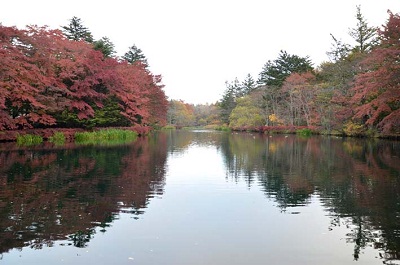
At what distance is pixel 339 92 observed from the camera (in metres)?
42.7

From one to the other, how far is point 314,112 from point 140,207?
4761 cm

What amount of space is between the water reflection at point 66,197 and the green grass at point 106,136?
17644mm

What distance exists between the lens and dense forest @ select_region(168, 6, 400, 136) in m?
29.3

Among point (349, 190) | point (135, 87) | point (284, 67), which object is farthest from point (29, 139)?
point (284, 67)

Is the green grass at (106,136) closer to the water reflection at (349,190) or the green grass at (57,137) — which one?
the green grass at (57,137)

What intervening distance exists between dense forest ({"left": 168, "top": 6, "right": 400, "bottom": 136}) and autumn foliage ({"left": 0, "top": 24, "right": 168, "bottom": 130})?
23122 millimetres

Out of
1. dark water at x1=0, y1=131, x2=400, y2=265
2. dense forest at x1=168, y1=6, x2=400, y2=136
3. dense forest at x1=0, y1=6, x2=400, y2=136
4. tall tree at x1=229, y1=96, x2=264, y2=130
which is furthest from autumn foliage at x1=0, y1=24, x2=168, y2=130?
tall tree at x1=229, y1=96, x2=264, y2=130

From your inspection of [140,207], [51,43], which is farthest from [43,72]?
[140,207]

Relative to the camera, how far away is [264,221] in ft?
23.5

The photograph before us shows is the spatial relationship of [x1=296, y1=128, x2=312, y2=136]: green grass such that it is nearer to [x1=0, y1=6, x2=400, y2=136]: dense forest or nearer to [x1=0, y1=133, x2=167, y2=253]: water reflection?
[x1=0, y1=6, x2=400, y2=136]: dense forest

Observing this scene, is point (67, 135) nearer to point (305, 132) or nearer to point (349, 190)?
point (349, 190)

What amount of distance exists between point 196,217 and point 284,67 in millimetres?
58096

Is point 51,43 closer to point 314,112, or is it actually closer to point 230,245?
point 230,245

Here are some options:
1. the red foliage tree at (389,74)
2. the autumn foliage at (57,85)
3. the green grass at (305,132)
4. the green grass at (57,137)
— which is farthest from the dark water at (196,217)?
the green grass at (305,132)
